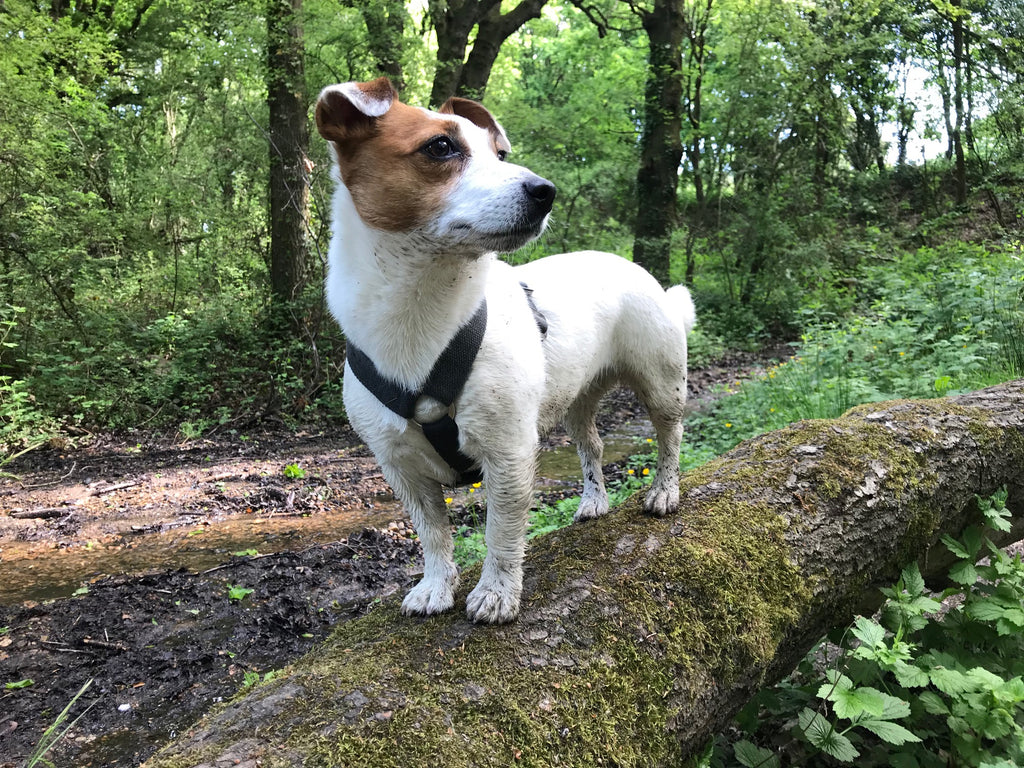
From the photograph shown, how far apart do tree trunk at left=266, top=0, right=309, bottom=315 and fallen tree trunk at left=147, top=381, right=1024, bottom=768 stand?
28.2 feet

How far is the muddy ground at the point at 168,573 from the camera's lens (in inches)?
132

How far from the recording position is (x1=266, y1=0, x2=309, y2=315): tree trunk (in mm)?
9539

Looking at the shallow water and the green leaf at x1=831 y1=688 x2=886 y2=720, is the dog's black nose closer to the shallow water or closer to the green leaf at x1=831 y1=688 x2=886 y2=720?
the green leaf at x1=831 y1=688 x2=886 y2=720

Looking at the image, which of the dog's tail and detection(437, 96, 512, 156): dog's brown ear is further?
the dog's tail

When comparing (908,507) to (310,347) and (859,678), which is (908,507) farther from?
(310,347)

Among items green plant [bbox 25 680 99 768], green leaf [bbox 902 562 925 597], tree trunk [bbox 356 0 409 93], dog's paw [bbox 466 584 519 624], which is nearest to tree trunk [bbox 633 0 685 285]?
tree trunk [bbox 356 0 409 93]

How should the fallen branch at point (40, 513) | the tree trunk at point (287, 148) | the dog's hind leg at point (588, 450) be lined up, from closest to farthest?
the dog's hind leg at point (588, 450) → the fallen branch at point (40, 513) → the tree trunk at point (287, 148)

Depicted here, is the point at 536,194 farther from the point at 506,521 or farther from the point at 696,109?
the point at 696,109

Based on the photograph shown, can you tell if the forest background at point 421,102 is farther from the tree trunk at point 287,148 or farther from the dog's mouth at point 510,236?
the dog's mouth at point 510,236

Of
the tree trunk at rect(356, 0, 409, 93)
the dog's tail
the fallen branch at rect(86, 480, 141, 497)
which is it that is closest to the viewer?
the dog's tail

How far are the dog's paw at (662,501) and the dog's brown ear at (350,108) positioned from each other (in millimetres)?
1887

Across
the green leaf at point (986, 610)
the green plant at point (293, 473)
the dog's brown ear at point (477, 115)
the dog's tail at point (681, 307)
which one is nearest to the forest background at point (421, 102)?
the green plant at point (293, 473)

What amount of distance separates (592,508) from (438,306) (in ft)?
5.42

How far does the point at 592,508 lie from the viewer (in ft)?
11.1
